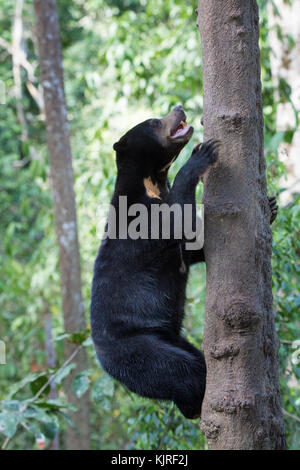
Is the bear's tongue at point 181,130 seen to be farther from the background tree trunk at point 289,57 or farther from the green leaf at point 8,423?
the background tree trunk at point 289,57

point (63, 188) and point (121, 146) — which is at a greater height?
point (63, 188)

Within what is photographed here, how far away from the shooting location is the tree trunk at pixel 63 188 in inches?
183

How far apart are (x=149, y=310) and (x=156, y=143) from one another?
0.87m

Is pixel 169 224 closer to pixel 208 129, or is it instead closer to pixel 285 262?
pixel 208 129

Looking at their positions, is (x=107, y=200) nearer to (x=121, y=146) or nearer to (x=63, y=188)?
(x=63, y=188)

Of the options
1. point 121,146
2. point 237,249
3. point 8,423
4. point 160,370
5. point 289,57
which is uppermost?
point 289,57

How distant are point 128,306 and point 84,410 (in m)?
2.65

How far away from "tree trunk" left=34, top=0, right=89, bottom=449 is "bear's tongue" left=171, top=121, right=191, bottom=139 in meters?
2.15

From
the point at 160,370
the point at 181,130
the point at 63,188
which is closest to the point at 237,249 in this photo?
the point at 160,370

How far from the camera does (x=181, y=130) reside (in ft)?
8.71

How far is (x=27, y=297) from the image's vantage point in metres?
6.39

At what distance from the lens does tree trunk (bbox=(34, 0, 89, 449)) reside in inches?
183
